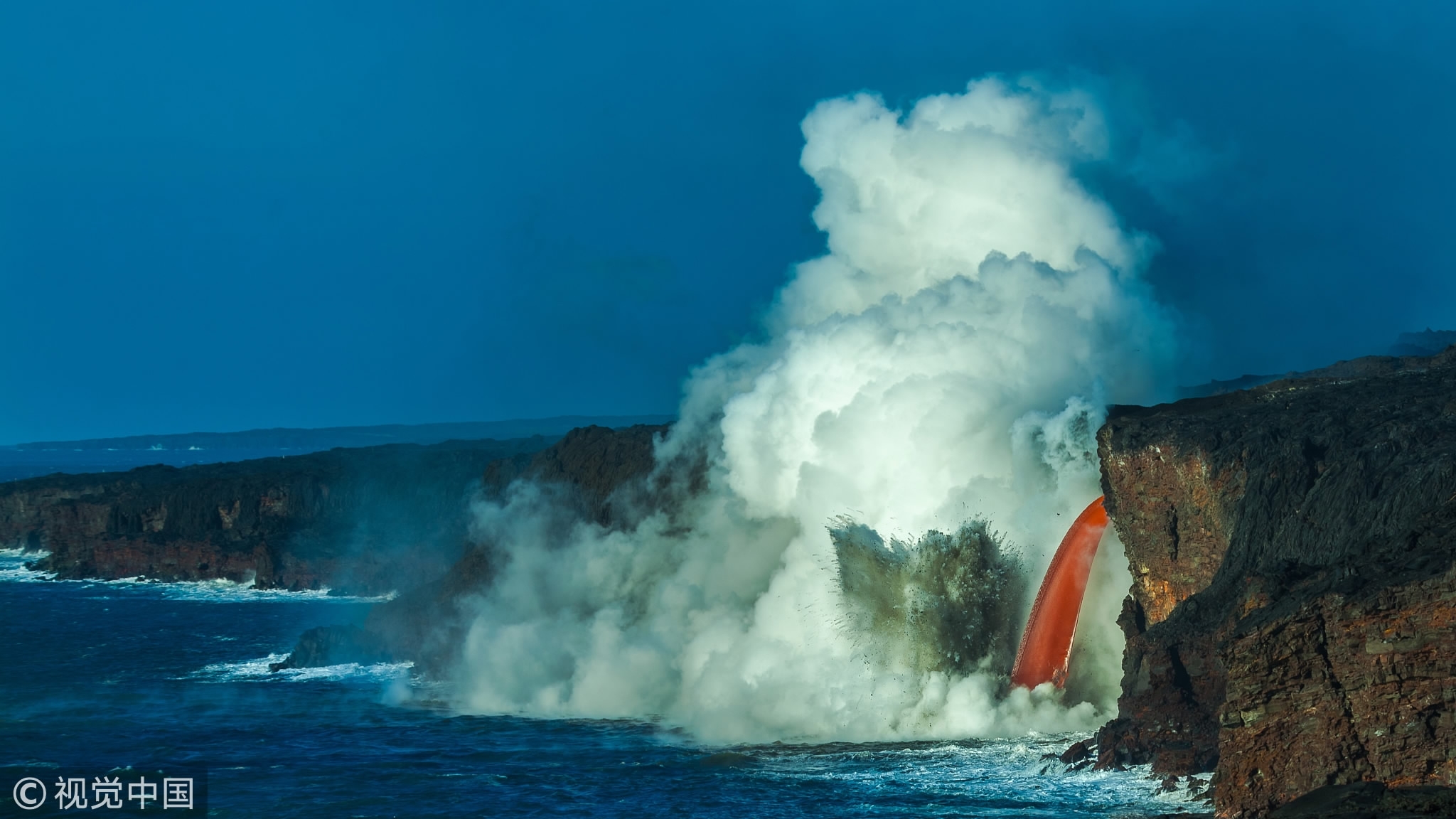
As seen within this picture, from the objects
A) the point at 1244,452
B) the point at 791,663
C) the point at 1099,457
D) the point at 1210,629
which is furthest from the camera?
the point at 791,663

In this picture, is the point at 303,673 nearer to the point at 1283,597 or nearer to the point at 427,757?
the point at 427,757

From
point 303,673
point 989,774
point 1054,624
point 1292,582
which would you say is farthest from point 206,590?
point 1292,582

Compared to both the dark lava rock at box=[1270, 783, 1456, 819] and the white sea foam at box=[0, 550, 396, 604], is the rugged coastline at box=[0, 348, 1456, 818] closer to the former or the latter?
the dark lava rock at box=[1270, 783, 1456, 819]

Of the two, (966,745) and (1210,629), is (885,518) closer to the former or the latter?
(966,745)

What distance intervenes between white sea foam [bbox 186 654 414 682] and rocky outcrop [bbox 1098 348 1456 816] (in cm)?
2978

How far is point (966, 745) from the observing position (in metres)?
38.2

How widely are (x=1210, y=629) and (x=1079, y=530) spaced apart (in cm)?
1070

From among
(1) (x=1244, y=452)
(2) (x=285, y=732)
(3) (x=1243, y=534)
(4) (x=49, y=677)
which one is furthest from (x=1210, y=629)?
(4) (x=49, y=677)

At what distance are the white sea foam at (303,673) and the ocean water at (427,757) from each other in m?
0.17

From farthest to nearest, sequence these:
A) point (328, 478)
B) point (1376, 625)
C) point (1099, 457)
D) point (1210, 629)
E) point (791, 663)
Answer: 1. point (328, 478)
2. point (791, 663)
3. point (1099, 457)
4. point (1210, 629)
5. point (1376, 625)

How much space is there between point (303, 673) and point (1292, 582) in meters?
42.2

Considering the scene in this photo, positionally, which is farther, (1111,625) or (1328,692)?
(1111,625)

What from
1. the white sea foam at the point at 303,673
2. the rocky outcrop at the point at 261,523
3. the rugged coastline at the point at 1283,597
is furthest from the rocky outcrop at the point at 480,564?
the rocky outcrop at the point at 261,523

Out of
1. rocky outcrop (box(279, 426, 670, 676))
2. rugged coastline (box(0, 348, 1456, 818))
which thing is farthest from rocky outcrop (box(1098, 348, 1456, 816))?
rocky outcrop (box(279, 426, 670, 676))
